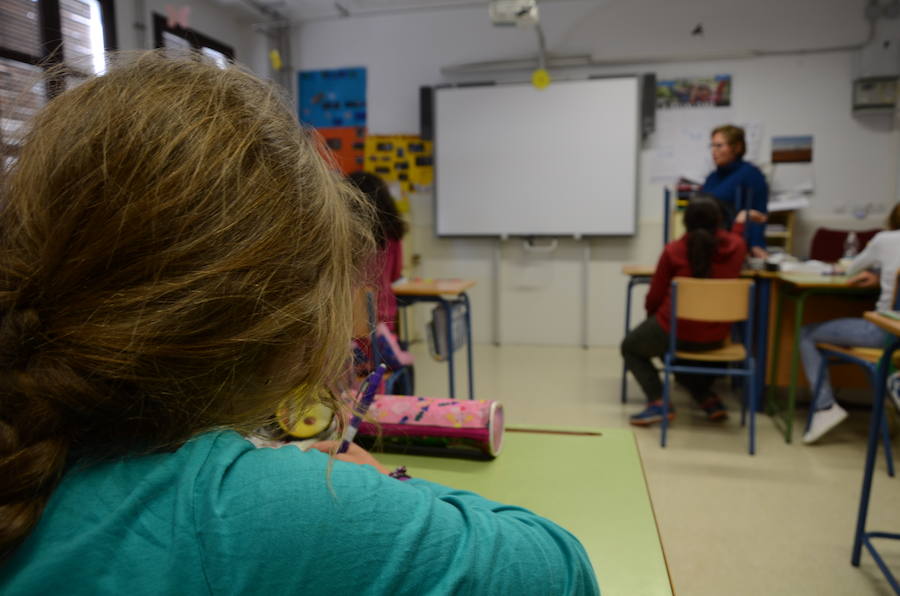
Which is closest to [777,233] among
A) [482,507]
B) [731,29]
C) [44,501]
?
[731,29]

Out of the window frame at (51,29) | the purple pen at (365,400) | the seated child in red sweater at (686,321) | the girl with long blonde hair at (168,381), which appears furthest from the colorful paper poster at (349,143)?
the girl with long blonde hair at (168,381)

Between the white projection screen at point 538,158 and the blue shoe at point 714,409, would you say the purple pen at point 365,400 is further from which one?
the white projection screen at point 538,158

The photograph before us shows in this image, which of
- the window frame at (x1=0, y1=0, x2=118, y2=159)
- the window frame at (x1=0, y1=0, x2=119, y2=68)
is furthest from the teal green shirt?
the window frame at (x1=0, y1=0, x2=119, y2=68)

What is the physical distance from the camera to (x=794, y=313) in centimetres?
299

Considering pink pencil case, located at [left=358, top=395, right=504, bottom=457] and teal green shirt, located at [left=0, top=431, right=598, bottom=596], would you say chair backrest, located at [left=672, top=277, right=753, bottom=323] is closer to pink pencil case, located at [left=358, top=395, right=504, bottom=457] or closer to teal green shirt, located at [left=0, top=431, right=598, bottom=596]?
pink pencil case, located at [left=358, top=395, right=504, bottom=457]

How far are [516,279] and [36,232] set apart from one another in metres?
4.66

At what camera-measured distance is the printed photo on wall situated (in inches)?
173

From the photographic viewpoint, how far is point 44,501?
34cm

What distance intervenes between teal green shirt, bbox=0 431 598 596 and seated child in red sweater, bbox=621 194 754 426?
2566 millimetres

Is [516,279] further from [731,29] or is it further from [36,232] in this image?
[36,232]

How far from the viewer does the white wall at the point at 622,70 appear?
14.2ft

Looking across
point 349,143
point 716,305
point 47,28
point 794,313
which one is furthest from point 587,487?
point 349,143

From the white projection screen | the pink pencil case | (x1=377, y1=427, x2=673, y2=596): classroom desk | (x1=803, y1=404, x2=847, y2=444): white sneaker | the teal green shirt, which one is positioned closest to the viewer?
the teal green shirt

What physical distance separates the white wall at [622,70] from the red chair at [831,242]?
134 millimetres
